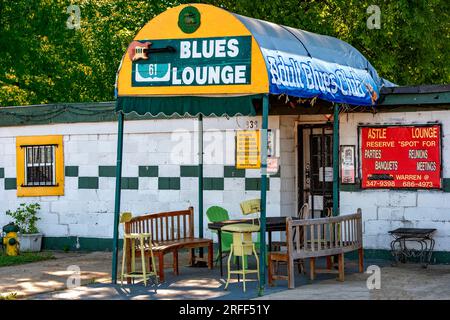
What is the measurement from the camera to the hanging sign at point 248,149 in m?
14.8

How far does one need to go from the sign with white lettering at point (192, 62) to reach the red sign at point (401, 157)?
3.80 meters

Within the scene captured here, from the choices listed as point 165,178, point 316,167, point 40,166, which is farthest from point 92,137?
point 316,167

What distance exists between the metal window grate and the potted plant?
473 mm

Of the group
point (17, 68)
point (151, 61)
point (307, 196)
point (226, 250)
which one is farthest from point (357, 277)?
point (17, 68)

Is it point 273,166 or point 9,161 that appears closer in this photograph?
point 273,166

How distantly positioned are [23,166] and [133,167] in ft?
8.02

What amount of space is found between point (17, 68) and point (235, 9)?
6317 mm

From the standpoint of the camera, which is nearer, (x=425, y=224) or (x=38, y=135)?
(x=425, y=224)

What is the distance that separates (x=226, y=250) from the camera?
12727 mm

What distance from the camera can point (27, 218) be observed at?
16.7 meters

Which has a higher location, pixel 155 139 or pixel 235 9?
pixel 235 9

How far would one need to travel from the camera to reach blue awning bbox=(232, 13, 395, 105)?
35.8 ft

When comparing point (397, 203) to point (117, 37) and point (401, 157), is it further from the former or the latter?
point (117, 37)
